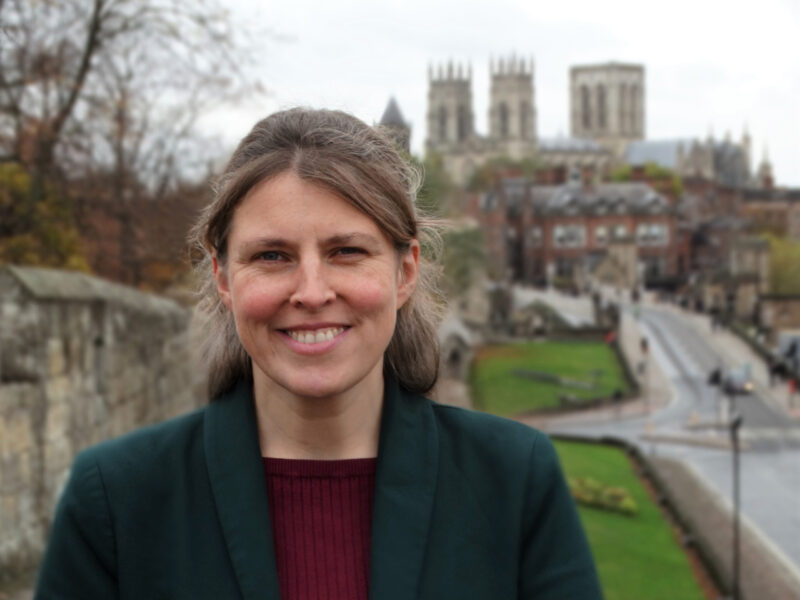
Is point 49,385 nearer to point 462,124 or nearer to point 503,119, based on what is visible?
point 462,124

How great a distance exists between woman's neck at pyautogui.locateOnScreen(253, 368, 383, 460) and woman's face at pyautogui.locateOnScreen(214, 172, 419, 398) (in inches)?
2.5

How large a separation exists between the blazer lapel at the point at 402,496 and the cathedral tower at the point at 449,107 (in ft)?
543

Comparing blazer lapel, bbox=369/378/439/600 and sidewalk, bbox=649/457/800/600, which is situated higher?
blazer lapel, bbox=369/378/439/600

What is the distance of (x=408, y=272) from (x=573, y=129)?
18115cm

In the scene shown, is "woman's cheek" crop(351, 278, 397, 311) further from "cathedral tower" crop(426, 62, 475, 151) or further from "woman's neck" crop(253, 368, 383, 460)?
"cathedral tower" crop(426, 62, 475, 151)

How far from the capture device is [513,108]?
170 m

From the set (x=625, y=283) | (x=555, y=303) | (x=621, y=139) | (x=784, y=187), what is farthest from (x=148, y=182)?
(x=621, y=139)

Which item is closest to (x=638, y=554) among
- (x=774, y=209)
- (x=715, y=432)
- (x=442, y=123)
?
(x=715, y=432)

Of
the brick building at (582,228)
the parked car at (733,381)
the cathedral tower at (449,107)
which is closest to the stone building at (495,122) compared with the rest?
the cathedral tower at (449,107)

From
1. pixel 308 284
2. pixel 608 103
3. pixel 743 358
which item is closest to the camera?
pixel 308 284

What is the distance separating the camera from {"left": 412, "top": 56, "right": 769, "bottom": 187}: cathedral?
501 ft

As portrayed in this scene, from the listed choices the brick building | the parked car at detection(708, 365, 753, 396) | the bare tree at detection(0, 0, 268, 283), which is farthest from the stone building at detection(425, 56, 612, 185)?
the bare tree at detection(0, 0, 268, 283)

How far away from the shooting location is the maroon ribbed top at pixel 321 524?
8.70 feet

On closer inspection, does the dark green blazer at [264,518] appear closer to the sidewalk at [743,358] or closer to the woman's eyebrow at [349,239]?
the woman's eyebrow at [349,239]
